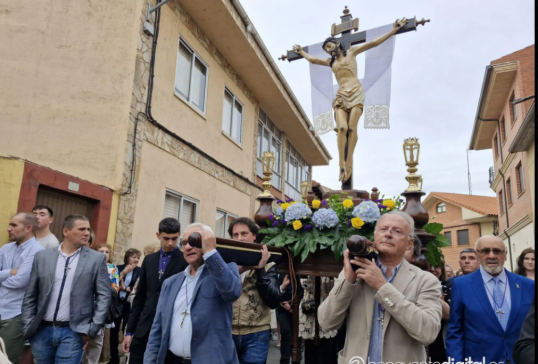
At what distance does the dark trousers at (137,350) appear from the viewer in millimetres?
3738

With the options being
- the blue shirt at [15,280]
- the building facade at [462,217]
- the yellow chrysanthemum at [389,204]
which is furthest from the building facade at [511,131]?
the blue shirt at [15,280]

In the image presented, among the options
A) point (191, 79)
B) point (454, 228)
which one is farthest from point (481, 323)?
point (454, 228)

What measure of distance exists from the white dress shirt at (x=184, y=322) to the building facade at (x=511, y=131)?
44.6 ft

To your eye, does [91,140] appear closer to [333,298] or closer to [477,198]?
[333,298]

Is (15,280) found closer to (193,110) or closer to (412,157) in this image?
(412,157)

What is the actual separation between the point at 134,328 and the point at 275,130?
12.4 meters

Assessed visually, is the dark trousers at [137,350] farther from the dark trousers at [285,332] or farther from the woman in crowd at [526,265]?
the woman in crowd at [526,265]

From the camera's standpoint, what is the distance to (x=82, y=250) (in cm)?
380

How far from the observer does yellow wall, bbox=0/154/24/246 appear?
5688 millimetres

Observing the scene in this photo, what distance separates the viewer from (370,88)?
5.75 meters

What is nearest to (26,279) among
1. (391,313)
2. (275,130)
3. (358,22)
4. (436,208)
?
(391,313)

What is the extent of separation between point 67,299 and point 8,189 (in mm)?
2913

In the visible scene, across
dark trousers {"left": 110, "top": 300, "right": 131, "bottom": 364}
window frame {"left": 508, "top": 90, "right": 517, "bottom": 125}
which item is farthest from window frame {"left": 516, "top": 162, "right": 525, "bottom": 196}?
dark trousers {"left": 110, "top": 300, "right": 131, "bottom": 364}

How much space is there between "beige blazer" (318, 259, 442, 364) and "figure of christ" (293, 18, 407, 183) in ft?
9.67
